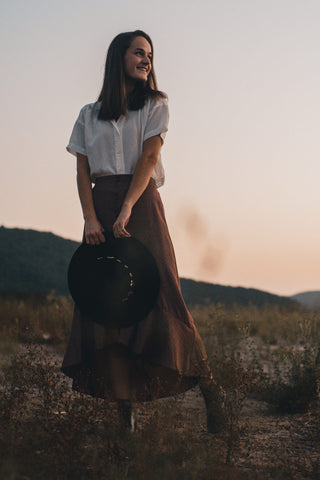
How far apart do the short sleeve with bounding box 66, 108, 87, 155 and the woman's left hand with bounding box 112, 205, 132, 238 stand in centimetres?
52

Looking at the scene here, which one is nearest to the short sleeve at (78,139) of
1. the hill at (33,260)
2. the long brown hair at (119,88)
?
the long brown hair at (119,88)

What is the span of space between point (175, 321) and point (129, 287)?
0.36m

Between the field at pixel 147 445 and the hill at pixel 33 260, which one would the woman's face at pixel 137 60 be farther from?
the hill at pixel 33 260

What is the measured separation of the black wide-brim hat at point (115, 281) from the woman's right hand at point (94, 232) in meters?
0.05

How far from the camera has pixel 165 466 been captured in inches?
85.0

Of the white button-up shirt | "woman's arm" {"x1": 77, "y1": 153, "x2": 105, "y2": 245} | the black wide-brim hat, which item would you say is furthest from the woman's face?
the black wide-brim hat

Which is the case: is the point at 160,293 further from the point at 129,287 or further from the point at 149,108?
the point at 149,108

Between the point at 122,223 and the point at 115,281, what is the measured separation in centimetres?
31

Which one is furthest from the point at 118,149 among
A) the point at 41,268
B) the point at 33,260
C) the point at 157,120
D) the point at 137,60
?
the point at 33,260

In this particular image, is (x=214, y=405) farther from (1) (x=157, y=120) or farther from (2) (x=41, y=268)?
(2) (x=41, y=268)

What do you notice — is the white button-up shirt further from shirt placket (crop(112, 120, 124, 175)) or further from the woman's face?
the woman's face

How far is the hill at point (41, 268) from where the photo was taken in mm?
35219

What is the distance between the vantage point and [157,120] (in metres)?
2.87

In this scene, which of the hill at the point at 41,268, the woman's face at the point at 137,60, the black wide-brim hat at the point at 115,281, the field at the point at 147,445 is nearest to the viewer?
the field at the point at 147,445
